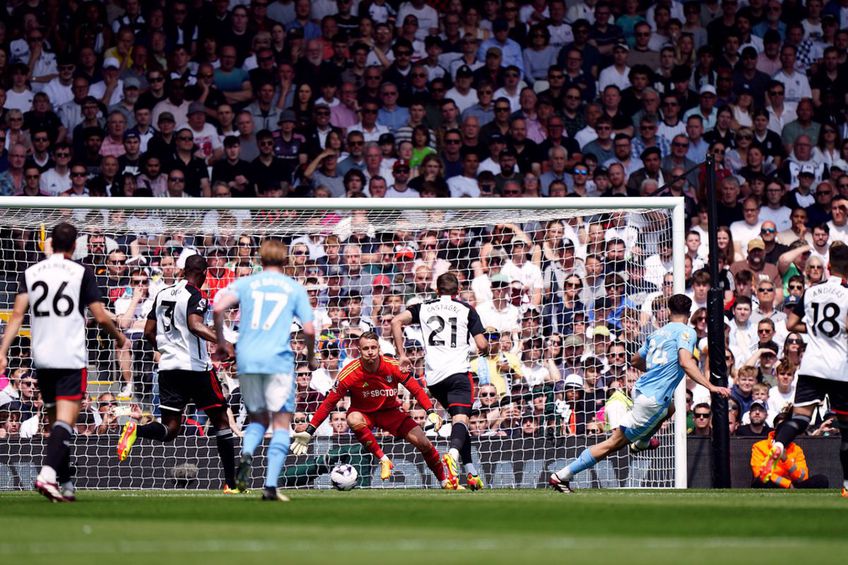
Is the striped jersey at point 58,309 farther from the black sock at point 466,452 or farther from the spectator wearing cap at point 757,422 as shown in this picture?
the spectator wearing cap at point 757,422

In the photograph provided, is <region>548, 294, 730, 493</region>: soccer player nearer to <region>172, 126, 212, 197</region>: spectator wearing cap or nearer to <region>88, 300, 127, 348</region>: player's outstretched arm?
<region>88, 300, 127, 348</region>: player's outstretched arm

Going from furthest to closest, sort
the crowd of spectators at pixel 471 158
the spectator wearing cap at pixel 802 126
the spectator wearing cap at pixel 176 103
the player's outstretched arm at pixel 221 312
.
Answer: the spectator wearing cap at pixel 802 126
the spectator wearing cap at pixel 176 103
the crowd of spectators at pixel 471 158
the player's outstretched arm at pixel 221 312

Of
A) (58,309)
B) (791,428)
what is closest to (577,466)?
(791,428)

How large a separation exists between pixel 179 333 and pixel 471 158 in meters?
6.32

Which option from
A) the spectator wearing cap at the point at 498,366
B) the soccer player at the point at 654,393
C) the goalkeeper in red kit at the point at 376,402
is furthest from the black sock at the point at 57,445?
the spectator wearing cap at the point at 498,366

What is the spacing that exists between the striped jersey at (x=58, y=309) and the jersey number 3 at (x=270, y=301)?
1276mm

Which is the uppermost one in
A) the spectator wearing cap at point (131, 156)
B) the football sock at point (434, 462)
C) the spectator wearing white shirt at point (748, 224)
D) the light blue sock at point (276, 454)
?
the spectator wearing cap at point (131, 156)

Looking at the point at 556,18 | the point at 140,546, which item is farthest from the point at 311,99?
the point at 140,546

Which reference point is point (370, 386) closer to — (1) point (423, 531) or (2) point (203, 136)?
(2) point (203, 136)

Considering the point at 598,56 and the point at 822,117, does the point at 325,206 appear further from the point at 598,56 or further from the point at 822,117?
the point at 822,117

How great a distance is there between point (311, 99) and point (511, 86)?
277cm

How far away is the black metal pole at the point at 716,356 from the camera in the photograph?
45.0ft

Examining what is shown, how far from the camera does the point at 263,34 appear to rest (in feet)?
59.4

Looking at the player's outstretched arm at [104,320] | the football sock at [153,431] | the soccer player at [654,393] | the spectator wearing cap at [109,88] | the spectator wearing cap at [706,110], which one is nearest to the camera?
the player's outstretched arm at [104,320]
